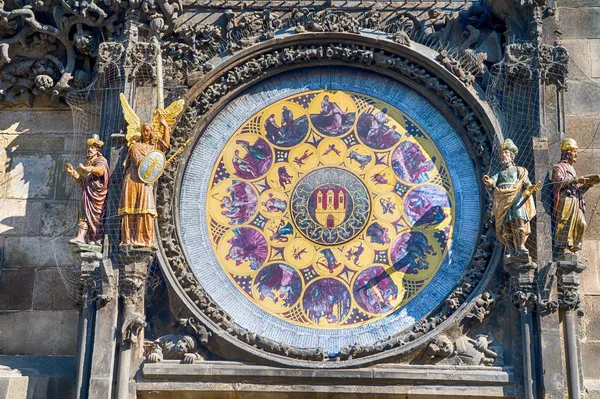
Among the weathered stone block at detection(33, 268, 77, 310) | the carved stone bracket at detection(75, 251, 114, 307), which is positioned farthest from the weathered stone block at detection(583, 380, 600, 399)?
the weathered stone block at detection(33, 268, 77, 310)

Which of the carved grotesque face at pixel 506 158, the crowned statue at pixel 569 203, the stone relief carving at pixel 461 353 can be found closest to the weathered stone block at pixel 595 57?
the crowned statue at pixel 569 203

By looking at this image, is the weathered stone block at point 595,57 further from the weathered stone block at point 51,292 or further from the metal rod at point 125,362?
the weathered stone block at point 51,292

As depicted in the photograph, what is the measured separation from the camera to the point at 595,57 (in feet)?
45.9

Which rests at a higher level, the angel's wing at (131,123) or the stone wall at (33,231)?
the angel's wing at (131,123)

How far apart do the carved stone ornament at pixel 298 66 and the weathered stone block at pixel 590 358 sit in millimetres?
1082

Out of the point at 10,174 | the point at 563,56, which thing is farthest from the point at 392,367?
the point at 10,174

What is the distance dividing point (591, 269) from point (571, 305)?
0.86 metres

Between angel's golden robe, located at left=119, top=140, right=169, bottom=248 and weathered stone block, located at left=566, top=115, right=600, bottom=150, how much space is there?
4.33m

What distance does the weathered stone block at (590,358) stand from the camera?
12.9m

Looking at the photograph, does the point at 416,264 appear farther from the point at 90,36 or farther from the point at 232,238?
the point at 90,36

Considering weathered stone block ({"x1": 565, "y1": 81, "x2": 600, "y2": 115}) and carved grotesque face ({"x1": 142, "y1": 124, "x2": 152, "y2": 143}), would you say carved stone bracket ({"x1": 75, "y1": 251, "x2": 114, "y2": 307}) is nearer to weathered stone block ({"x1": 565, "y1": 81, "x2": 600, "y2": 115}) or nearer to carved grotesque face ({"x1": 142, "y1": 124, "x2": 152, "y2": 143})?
carved grotesque face ({"x1": 142, "y1": 124, "x2": 152, "y2": 143})

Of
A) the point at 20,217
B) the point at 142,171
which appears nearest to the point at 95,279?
the point at 142,171

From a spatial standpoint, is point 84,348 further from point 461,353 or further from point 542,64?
point 542,64

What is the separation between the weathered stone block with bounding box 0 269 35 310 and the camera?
13.5m
